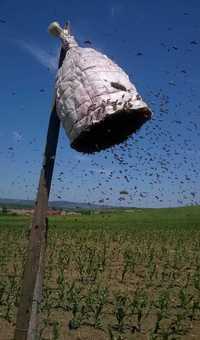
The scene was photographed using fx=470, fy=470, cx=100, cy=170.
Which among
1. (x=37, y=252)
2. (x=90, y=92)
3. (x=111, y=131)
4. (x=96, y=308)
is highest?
(x=90, y=92)

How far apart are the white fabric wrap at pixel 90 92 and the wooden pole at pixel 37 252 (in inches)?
13.7

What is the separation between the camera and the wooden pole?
134 inches

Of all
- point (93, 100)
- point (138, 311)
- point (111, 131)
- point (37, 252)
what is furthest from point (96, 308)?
point (93, 100)

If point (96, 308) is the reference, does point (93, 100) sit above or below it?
above

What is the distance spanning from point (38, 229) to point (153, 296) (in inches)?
284

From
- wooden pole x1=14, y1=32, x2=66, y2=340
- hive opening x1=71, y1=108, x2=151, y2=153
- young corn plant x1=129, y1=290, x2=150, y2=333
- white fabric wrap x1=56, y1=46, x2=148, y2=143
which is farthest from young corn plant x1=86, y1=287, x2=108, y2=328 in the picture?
white fabric wrap x1=56, y1=46, x2=148, y2=143

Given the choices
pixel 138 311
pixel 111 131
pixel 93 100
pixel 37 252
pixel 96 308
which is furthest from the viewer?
pixel 96 308

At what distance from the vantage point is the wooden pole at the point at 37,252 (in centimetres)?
340

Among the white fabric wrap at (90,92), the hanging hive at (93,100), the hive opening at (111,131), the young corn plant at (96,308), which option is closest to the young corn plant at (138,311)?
the young corn plant at (96,308)

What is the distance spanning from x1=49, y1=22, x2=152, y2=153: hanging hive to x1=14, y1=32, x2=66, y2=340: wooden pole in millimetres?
304

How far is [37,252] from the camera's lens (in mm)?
3441

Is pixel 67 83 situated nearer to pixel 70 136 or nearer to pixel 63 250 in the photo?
pixel 70 136

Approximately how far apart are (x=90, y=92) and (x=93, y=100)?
63mm

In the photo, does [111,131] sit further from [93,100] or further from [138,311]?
[138,311]
